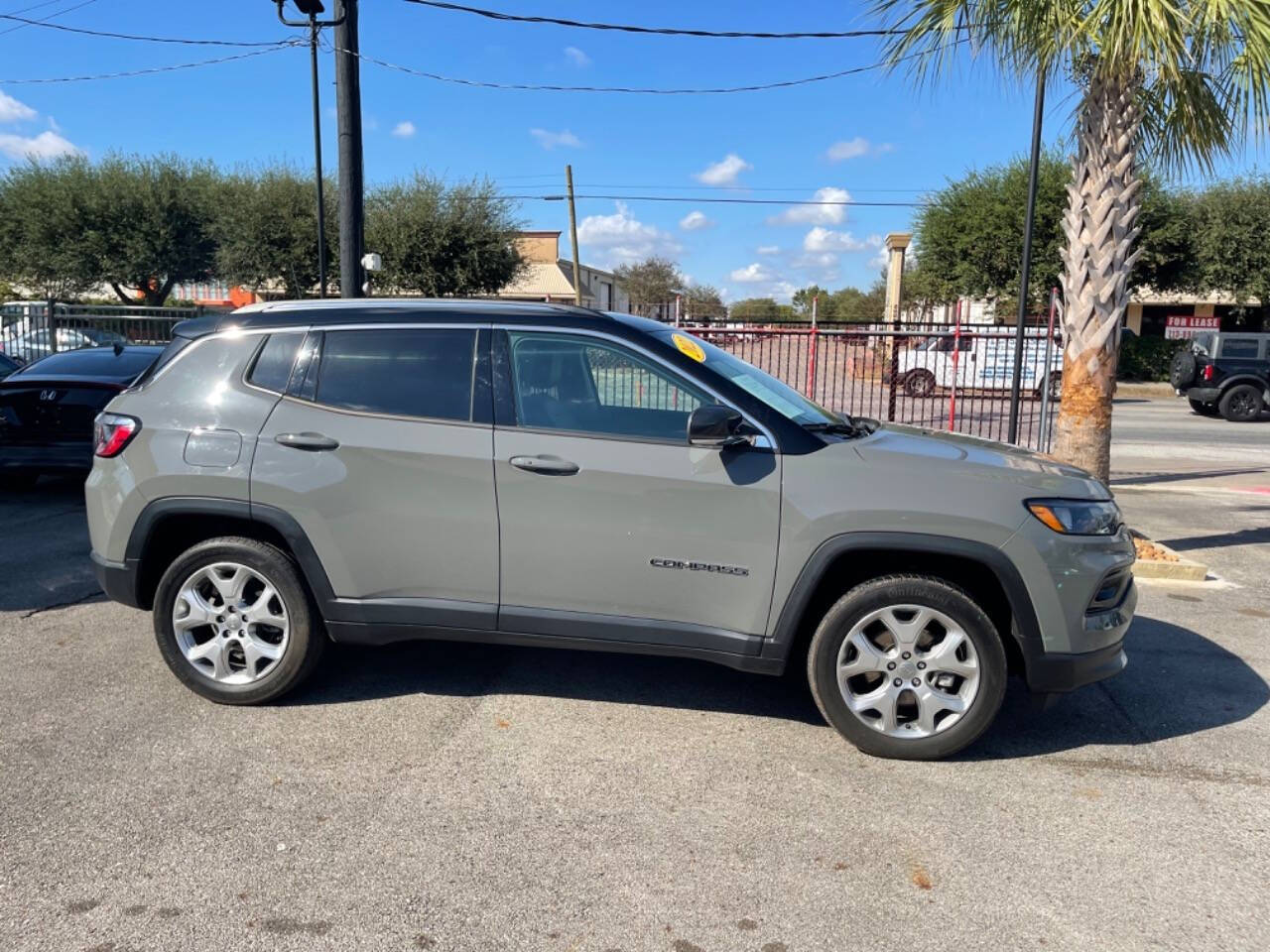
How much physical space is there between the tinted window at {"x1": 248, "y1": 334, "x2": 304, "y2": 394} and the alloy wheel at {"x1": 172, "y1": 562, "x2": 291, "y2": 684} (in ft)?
2.71

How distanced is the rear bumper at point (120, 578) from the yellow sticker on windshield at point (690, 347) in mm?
2677

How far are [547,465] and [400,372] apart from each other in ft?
2.76

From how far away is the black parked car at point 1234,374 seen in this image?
20.2 meters

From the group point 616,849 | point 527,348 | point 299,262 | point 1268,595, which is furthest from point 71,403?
point 299,262

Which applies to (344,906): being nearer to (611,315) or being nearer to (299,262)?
(611,315)

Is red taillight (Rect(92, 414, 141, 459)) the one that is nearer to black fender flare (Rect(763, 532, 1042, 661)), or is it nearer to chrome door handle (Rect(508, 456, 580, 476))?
chrome door handle (Rect(508, 456, 580, 476))

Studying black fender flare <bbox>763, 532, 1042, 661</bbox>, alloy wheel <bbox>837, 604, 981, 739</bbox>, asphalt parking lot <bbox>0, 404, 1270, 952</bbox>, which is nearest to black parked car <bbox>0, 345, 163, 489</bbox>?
asphalt parking lot <bbox>0, 404, 1270, 952</bbox>

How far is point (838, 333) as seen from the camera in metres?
12.7

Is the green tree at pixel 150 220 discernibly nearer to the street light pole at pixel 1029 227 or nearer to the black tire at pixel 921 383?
the black tire at pixel 921 383

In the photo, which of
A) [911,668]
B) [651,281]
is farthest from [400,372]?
[651,281]

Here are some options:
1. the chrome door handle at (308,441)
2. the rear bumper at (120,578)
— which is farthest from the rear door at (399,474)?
the rear bumper at (120,578)

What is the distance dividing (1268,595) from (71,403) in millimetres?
9768

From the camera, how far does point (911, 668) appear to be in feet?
12.5

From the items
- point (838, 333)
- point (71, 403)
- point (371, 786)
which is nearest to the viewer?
point (371, 786)
